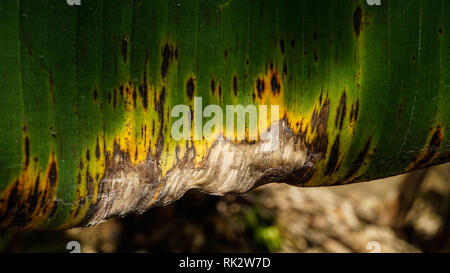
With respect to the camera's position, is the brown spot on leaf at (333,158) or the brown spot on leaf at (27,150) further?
the brown spot on leaf at (333,158)

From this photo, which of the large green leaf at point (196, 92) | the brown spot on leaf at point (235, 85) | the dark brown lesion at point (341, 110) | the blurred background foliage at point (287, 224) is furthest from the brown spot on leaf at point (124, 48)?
the blurred background foliage at point (287, 224)

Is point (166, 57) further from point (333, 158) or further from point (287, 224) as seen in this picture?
point (287, 224)

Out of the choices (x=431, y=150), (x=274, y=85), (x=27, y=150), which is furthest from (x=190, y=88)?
(x=431, y=150)

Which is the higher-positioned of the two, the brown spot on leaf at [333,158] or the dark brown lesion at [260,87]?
the dark brown lesion at [260,87]

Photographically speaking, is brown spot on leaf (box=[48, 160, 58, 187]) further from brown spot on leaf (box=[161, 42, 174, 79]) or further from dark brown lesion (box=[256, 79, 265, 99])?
dark brown lesion (box=[256, 79, 265, 99])

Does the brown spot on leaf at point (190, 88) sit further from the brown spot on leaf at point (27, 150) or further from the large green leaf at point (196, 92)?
the brown spot on leaf at point (27, 150)
